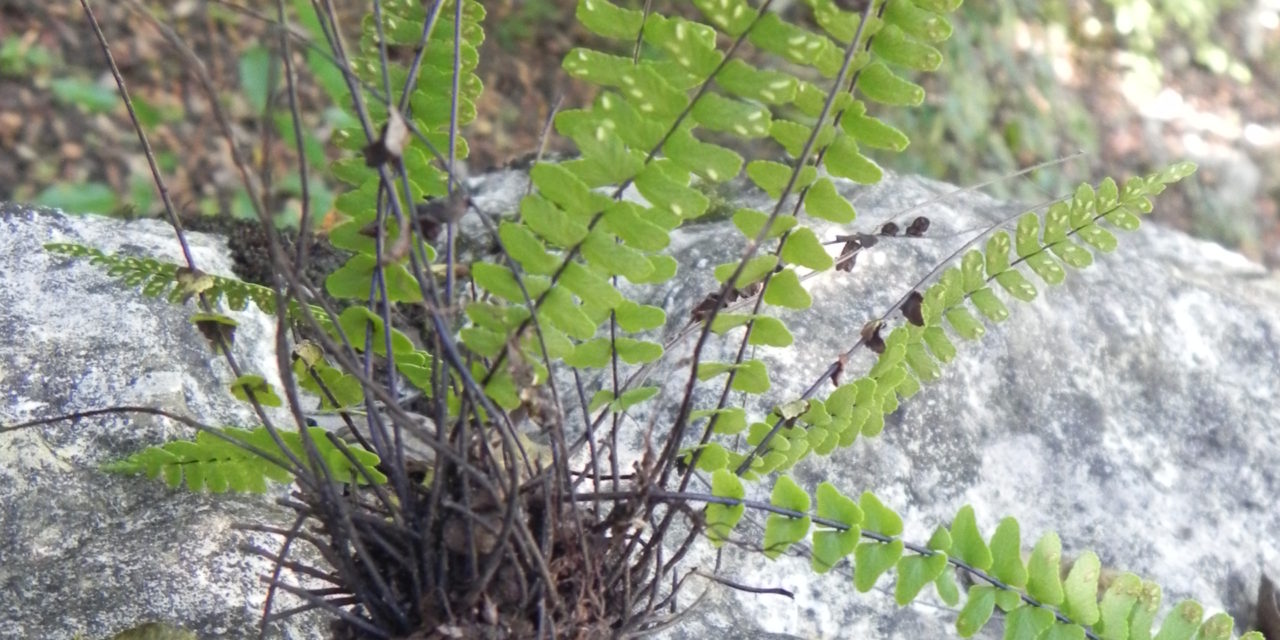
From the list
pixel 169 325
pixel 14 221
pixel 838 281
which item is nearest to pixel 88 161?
pixel 14 221

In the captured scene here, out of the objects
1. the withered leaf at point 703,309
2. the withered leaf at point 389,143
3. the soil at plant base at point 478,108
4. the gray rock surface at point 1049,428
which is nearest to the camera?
the withered leaf at point 389,143

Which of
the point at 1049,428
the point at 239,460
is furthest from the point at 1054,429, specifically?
the point at 239,460

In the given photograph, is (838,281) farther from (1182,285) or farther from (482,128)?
(482,128)

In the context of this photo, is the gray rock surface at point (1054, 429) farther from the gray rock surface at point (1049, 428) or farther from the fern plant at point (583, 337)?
the fern plant at point (583, 337)

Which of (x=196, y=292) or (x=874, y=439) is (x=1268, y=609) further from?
(x=196, y=292)

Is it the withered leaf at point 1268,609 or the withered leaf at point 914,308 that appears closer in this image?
the withered leaf at point 914,308

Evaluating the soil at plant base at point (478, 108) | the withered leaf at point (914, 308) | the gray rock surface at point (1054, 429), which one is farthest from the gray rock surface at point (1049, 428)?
the soil at plant base at point (478, 108)

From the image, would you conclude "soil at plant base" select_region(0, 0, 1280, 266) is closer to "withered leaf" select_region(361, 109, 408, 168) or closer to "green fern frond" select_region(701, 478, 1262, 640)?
"green fern frond" select_region(701, 478, 1262, 640)
